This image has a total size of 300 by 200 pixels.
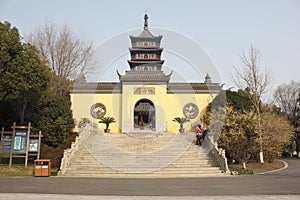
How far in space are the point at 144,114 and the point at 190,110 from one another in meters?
4.18

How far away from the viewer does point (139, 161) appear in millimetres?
14453

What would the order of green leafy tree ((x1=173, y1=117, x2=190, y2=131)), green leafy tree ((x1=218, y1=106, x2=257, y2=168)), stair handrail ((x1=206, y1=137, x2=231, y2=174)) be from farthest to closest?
green leafy tree ((x1=173, y1=117, x2=190, y2=131)), green leafy tree ((x1=218, y1=106, x2=257, y2=168)), stair handrail ((x1=206, y1=137, x2=231, y2=174))

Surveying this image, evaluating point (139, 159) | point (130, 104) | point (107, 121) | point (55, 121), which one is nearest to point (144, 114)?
point (130, 104)

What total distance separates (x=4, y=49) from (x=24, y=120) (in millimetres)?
5472

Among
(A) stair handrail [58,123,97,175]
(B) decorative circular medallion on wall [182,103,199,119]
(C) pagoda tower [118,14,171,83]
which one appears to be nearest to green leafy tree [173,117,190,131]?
(B) decorative circular medallion on wall [182,103,199,119]

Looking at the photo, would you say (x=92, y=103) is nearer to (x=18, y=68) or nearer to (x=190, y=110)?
(x=190, y=110)

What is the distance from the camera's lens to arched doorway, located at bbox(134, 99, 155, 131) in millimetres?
27953

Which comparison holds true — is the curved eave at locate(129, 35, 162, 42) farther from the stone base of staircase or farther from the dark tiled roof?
the stone base of staircase

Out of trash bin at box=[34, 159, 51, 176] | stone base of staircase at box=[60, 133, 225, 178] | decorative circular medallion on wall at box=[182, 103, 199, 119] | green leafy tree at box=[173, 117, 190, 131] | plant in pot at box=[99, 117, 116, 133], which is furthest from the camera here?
decorative circular medallion on wall at box=[182, 103, 199, 119]

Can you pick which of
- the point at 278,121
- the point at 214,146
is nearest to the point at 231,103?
the point at 278,121

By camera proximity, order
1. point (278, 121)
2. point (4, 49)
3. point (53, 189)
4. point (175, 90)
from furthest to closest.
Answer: point (175, 90) → point (278, 121) → point (4, 49) → point (53, 189)

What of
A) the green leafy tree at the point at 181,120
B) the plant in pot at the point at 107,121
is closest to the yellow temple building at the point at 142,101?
the green leafy tree at the point at 181,120

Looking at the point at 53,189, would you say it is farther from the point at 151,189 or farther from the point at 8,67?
the point at 8,67

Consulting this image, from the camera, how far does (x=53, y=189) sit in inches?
327
